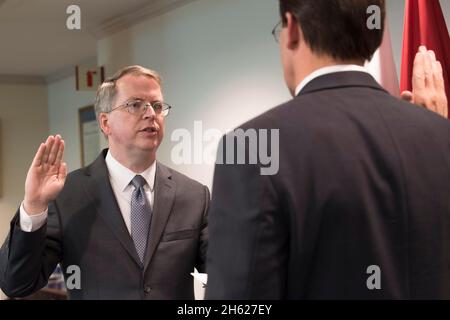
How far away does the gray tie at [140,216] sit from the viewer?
1.78m

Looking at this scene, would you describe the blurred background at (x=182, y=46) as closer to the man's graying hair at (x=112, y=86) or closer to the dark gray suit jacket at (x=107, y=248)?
the man's graying hair at (x=112, y=86)

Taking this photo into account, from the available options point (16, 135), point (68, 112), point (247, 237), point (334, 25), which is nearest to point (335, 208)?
point (247, 237)

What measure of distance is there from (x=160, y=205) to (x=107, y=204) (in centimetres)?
16

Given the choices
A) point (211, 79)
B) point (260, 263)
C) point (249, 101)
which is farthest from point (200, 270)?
point (211, 79)

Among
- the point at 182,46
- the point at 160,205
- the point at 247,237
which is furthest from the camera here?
the point at 182,46

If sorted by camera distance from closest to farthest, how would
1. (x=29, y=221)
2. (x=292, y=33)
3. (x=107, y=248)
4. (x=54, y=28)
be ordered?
(x=292, y=33) < (x=29, y=221) < (x=107, y=248) < (x=54, y=28)

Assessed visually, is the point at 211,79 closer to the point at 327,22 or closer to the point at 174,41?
the point at 174,41

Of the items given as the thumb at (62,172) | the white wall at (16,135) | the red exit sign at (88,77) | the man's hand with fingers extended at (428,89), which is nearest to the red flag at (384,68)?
the man's hand with fingers extended at (428,89)

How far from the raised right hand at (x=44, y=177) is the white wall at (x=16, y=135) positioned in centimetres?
565

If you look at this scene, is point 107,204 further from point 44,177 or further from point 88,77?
point 88,77

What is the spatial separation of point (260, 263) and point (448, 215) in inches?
12.5

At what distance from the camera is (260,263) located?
839mm

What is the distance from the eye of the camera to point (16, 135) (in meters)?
7.03

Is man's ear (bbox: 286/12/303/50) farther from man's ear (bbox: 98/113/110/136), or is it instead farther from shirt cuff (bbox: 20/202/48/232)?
man's ear (bbox: 98/113/110/136)
